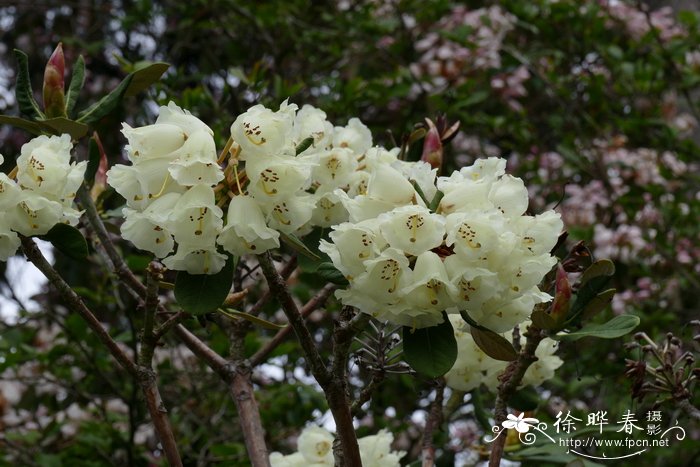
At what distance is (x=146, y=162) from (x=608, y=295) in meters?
0.73

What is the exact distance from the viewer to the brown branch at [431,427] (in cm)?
158

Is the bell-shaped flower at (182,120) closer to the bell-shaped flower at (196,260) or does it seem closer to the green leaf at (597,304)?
the bell-shaped flower at (196,260)

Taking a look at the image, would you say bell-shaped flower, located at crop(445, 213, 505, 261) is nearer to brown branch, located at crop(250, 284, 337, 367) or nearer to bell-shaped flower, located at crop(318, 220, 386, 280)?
bell-shaped flower, located at crop(318, 220, 386, 280)

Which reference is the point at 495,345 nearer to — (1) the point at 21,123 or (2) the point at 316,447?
(2) the point at 316,447

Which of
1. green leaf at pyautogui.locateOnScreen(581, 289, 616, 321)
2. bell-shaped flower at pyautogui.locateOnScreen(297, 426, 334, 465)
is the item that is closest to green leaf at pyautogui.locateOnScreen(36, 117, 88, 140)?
bell-shaped flower at pyautogui.locateOnScreen(297, 426, 334, 465)

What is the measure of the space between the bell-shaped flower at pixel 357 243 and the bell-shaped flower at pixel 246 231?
0.09m

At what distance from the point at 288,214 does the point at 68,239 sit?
368mm

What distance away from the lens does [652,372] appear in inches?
58.8

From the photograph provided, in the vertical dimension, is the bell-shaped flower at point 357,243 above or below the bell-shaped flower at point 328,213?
above

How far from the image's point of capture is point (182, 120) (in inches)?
48.9

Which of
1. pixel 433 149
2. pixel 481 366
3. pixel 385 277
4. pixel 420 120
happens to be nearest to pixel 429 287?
pixel 385 277

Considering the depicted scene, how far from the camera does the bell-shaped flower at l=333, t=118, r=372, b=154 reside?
62.7 inches

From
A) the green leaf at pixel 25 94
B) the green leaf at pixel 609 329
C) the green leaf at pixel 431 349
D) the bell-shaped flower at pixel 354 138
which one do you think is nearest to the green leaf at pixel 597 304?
the green leaf at pixel 609 329

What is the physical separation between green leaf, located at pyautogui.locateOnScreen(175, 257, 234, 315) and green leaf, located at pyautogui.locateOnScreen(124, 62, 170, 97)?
1.28 feet
